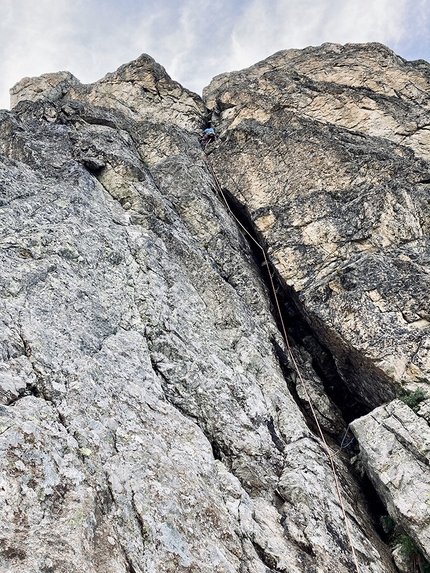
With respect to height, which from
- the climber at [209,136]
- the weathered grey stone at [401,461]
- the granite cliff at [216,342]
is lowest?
the weathered grey stone at [401,461]

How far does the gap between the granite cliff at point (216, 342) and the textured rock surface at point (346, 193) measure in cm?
10

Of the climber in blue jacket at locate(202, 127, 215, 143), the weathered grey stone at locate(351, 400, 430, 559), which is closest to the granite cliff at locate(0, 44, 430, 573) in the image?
the weathered grey stone at locate(351, 400, 430, 559)

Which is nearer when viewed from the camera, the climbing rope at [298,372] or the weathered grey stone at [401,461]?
the climbing rope at [298,372]

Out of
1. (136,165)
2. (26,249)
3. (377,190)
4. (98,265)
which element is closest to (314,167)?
(377,190)

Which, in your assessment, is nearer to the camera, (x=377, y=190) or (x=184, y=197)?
(x=377, y=190)

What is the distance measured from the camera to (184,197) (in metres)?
17.6

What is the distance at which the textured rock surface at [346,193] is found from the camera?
42.9ft

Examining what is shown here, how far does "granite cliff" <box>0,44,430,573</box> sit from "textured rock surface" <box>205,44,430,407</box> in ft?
0.33

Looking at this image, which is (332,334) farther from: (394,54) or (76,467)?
(394,54)

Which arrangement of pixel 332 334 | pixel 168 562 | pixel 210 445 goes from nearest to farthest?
pixel 168 562 → pixel 210 445 → pixel 332 334

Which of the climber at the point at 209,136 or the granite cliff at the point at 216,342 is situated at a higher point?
the climber at the point at 209,136

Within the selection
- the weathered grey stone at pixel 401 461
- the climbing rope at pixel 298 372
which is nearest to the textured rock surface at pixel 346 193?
the climbing rope at pixel 298 372

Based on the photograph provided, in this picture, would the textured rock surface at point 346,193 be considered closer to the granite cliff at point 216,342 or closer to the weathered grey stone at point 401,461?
the granite cliff at point 216,342

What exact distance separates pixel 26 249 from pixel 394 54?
27133 mm
